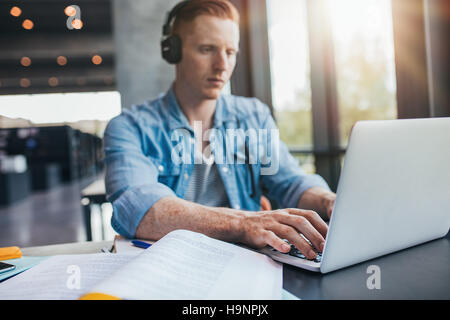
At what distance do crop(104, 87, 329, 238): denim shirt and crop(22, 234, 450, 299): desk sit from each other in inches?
22.2

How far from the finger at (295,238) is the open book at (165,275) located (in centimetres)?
6

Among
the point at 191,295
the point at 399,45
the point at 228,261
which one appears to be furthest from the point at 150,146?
the point at 399,45

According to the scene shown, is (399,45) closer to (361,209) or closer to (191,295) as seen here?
(361,209)

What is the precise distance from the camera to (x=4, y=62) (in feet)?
32.5

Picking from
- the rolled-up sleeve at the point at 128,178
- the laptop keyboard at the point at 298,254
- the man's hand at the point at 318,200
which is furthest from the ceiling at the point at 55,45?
the laptop keyboard at the point at 298,254

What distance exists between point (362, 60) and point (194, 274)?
9.30 feet

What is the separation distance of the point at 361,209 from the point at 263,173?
0.95 metres

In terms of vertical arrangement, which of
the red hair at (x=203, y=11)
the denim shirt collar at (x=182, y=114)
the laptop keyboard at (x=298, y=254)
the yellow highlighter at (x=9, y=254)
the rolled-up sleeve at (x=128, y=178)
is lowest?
the yellow highlighter at (x=9, y=254)

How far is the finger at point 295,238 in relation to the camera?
63 cm

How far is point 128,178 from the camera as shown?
1.05m
